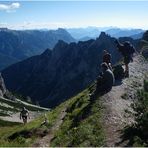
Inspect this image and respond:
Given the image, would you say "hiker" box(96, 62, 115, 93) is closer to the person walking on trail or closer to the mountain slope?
the person walking on trail

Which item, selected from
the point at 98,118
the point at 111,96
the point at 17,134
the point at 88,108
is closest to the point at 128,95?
the point at 111,96

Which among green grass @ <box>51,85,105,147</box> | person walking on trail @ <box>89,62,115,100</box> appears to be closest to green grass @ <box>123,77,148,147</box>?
green grass @ <box>51,85,105,147</box>

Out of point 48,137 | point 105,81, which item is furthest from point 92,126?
point 105,81

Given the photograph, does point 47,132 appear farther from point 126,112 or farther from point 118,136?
point 118,136

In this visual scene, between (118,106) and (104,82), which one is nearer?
(118,106)

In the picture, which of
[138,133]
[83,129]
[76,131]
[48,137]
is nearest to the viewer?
[138,133]

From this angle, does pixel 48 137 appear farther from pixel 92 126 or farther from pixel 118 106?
pixel 118 106

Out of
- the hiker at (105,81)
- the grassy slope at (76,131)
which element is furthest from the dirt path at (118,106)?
the hiker at (105,81)

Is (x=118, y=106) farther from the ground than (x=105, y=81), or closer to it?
closer to it

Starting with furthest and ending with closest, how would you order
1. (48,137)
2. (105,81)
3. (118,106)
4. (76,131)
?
(105,81) → (118,106) → (48,137) → (76,131)
